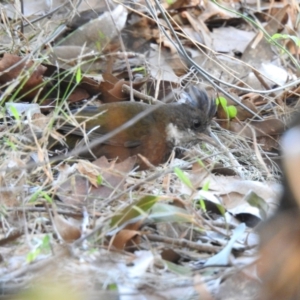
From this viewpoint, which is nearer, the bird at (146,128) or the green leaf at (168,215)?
the green leaf at (168,215)

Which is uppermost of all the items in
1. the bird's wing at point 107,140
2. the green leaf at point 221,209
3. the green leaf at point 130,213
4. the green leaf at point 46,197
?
the green leaf at point 46,197

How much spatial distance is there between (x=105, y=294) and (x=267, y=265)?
0.54 metres

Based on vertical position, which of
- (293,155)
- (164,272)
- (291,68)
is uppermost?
(293,155)

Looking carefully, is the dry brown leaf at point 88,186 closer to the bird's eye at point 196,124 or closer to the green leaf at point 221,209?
the green leaf at point 221,209

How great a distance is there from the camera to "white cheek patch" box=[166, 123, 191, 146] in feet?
14.9

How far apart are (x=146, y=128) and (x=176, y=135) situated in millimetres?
238

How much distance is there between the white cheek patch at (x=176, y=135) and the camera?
14.9 ft

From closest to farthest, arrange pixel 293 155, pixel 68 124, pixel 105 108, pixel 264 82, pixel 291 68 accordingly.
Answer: pixel 293 155 → pixel 68 124 → pixel 105 108 → pixel 264 82 → pixel 291 68

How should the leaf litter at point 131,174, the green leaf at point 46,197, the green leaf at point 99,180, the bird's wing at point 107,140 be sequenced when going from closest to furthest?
the leaf litter at point 131,174 → the green leaf at point 46,197 → the green leaf at point 99,180 → the bird's wing at point 107,140

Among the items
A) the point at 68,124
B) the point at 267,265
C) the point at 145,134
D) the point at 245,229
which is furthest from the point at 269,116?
the point at 267,265

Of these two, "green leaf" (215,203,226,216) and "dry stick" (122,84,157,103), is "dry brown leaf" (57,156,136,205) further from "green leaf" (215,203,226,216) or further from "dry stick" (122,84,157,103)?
"dry stick" (122,84,157,103)

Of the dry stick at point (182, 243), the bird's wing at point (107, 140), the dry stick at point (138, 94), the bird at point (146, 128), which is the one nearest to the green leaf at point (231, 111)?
the bird at point (146, 128)

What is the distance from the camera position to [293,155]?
2051 millimetres

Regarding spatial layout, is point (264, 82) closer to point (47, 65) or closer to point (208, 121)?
point (208, 121)
